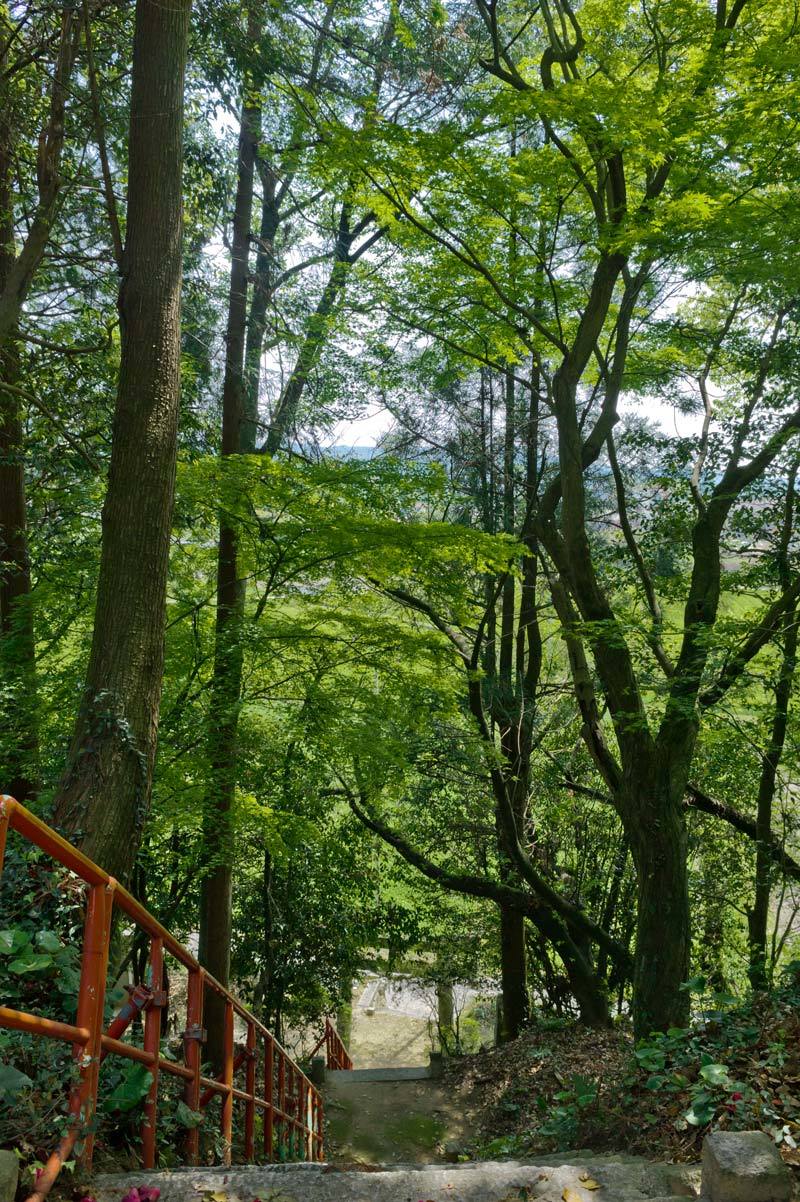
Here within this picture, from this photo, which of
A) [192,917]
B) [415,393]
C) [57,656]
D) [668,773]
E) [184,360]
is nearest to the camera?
[668,773]

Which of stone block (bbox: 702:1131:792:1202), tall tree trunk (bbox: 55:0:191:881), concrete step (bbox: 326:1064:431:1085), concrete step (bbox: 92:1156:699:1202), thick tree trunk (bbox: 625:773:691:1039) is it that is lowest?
concrete step (bbox: 326:1064:431:1085)

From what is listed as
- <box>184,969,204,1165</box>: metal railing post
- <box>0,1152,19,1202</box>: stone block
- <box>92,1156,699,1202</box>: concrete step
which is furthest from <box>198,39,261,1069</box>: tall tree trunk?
<box>0,1152,19,1202</box>: stone block

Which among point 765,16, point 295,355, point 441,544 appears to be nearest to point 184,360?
point 295,355

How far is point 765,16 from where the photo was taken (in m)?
7.41

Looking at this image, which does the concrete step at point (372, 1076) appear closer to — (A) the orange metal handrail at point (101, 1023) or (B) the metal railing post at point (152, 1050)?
(A) the orange metal handrail at point (101, 1023)

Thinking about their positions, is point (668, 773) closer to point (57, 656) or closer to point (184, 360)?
point (57, 656)

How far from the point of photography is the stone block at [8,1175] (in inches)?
77.7

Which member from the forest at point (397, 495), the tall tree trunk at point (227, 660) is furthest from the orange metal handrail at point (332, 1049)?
the tall tree trunk at point (227, 660)

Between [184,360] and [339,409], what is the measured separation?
2489 mm

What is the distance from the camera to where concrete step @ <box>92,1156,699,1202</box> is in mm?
2545

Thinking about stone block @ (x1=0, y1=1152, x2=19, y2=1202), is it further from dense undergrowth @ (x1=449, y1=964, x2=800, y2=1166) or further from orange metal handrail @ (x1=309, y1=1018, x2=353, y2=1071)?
orange metal handrail @ (x1=309, y1=1018, x2=353, y2=1071)

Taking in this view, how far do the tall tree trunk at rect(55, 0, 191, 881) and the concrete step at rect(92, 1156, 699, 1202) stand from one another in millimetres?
1594

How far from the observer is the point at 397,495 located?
8.85m

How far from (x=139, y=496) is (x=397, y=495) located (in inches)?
178
